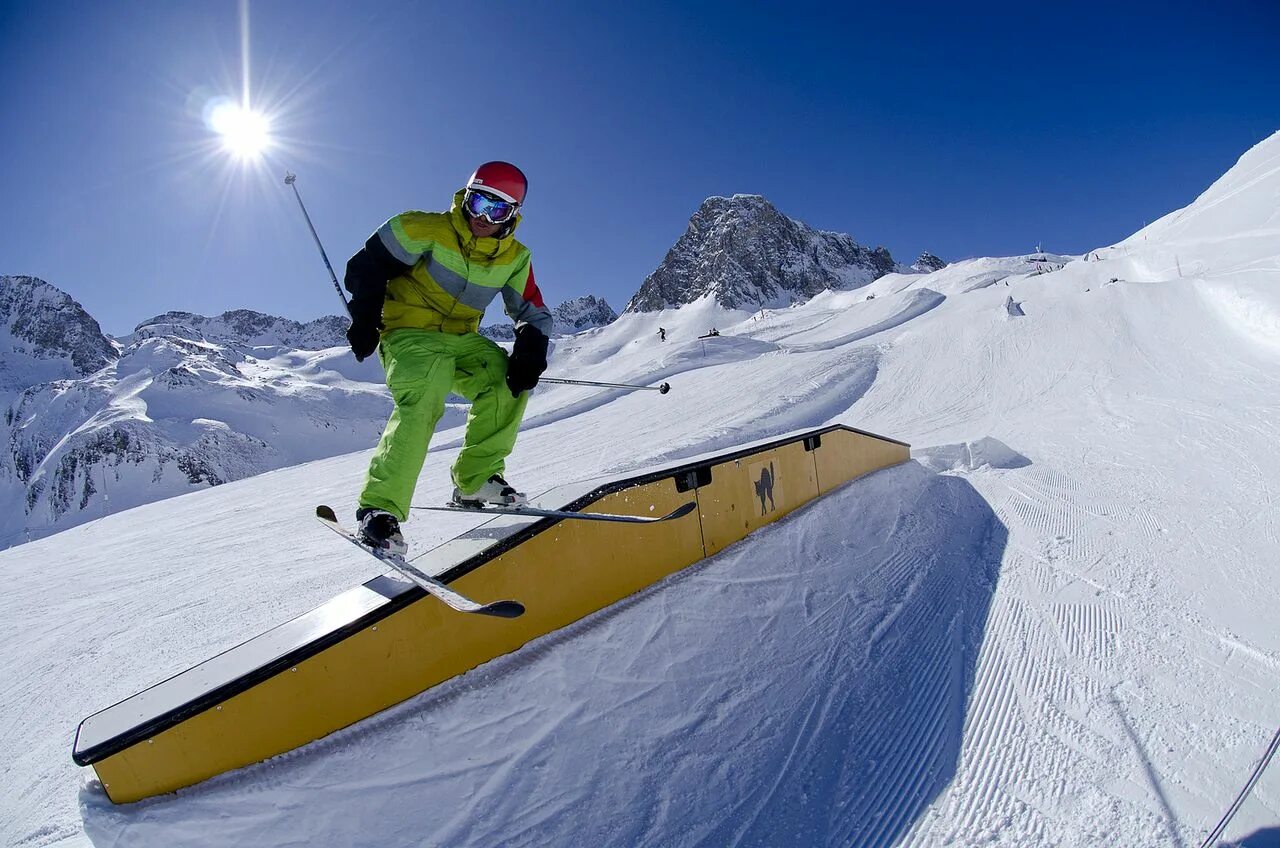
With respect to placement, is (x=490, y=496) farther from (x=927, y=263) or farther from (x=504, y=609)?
(x=927, y=263)

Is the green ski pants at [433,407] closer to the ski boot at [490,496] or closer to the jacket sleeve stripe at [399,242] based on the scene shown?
the ski boot at [490,496]

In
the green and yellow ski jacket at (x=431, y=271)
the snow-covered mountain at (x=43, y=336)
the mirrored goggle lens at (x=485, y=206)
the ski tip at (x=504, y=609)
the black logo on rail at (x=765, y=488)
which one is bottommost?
the black logo on rail at (x=765, y=488)

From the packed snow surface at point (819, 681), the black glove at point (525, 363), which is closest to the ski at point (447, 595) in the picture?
the packed snow surface at point (819, 681)

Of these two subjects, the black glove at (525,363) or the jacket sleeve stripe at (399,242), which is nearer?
the jacket sleeve stripe at (399,242)

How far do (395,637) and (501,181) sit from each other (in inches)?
85.9

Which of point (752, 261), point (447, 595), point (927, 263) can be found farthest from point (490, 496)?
point (927, 263)

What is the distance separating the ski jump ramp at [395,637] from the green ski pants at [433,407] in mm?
356

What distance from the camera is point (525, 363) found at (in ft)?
10.3

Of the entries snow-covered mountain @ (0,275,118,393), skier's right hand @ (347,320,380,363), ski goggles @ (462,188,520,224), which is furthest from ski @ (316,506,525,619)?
snow-covered mountain @ (0,275,118,393)

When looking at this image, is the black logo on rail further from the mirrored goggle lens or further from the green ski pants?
the mirrored goggle lens

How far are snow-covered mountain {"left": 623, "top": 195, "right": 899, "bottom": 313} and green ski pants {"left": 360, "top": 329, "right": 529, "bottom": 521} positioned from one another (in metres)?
129

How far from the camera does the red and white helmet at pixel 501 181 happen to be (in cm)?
286

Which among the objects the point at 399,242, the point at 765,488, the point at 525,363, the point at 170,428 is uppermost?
the point at 170,428

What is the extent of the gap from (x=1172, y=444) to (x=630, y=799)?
7917 mm
